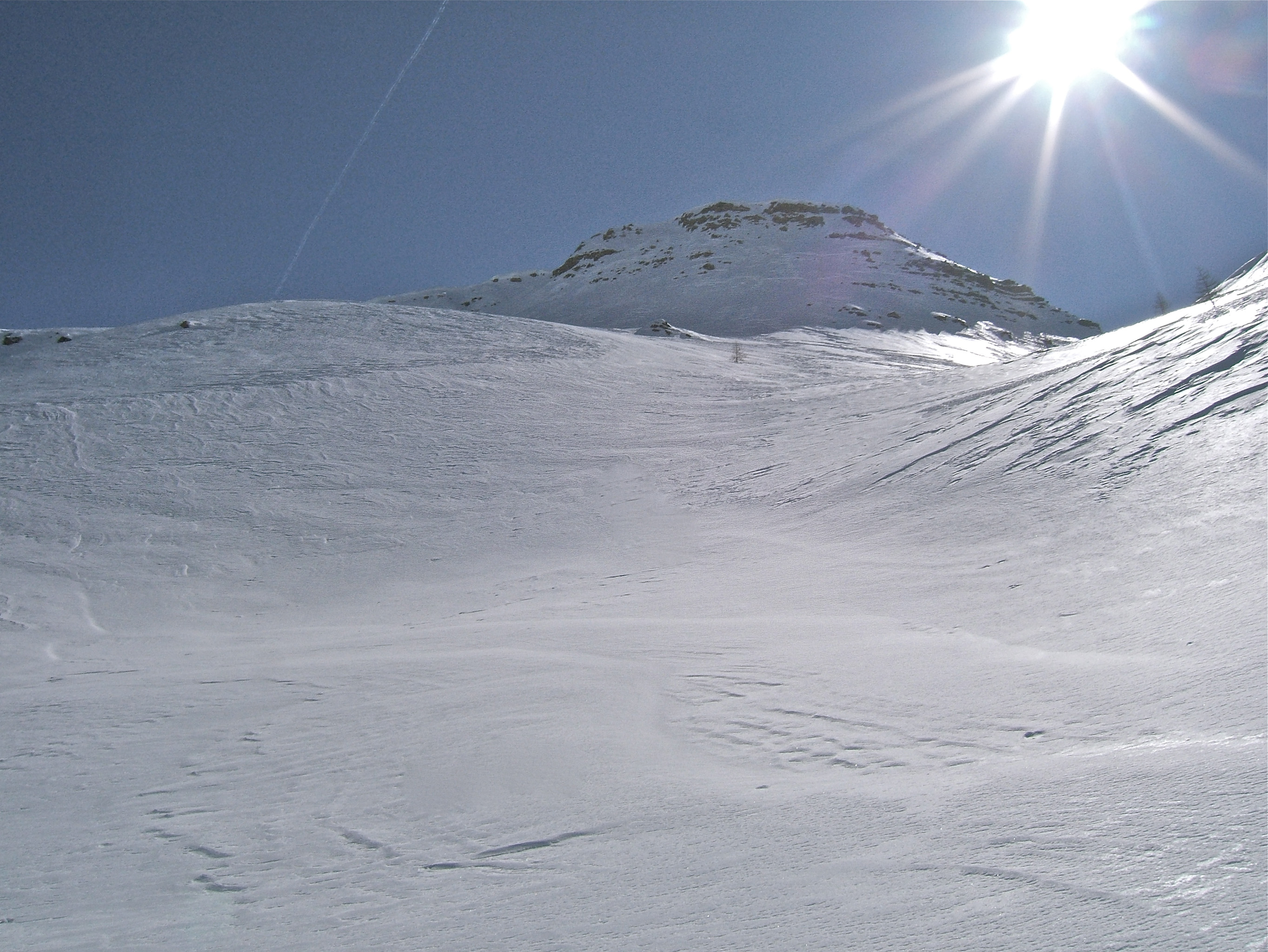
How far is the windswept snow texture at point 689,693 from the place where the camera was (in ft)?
6.00

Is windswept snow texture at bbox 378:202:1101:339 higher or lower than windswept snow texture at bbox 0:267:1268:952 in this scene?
higher

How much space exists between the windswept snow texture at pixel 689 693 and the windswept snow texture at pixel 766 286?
27162 mm

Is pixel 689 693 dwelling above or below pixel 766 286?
below

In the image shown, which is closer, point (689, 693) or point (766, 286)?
point (689, 693)

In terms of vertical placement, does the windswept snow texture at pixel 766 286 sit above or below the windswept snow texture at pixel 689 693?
above

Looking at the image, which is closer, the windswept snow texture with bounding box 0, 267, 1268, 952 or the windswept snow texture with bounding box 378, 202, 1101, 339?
the windswept snow texture with bounding box 0, 267, 1268, 952

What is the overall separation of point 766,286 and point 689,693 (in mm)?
43494

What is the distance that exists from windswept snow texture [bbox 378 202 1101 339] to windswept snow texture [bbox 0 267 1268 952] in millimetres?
27162

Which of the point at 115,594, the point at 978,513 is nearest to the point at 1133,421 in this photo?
the point at 978,513

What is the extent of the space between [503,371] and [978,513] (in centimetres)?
1414

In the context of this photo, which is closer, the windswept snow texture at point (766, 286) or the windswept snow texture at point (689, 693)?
the windswept snow texture at point (689, 693)

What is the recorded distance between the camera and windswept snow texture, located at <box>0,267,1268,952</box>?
183 centimetres

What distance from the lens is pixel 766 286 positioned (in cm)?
4444

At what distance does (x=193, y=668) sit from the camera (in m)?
5.14
